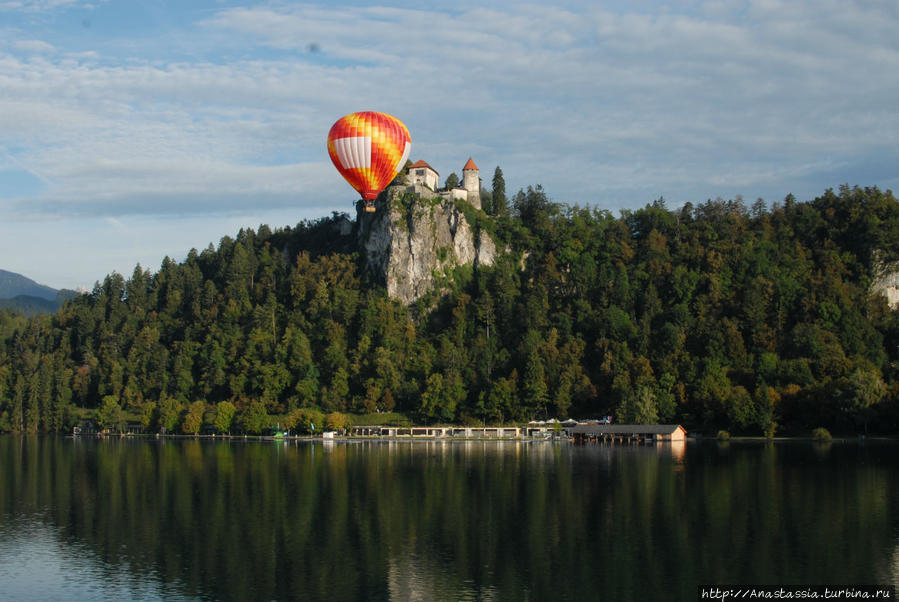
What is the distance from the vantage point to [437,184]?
12281 cm

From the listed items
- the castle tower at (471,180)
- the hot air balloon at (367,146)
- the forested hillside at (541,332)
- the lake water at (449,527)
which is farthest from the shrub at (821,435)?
the castle tower at (471,180)

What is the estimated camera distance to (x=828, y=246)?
102250mm

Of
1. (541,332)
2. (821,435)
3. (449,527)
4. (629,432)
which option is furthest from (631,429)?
(449,527)

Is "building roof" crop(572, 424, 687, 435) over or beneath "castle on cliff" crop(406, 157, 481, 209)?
beneath

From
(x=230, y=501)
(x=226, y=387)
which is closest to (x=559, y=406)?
(x=226, y=387)

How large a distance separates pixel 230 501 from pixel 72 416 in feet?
244

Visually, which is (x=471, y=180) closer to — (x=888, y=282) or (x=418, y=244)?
(x=418, y=244)

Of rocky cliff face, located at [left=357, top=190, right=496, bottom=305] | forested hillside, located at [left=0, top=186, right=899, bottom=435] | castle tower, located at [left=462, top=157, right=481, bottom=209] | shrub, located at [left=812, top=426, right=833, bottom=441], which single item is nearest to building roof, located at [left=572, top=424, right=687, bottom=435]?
forested hillside, located at [left=0, top=186, right=899, bottom=435]

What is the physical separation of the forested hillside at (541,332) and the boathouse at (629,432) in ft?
7.23

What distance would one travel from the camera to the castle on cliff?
117 m

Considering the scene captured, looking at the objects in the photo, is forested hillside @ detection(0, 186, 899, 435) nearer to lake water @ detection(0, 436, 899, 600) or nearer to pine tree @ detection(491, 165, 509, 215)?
pine tree @ detection(491, 165, 509, 215)

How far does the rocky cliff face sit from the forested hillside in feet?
6.85

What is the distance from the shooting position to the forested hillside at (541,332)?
85.5 meters

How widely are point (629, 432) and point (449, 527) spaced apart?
47637 mm
